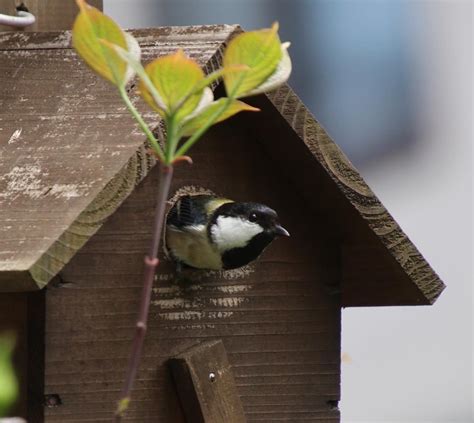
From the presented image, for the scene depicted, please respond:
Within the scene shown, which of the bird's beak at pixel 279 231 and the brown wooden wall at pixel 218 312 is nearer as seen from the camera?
the brown wooden wall at pixel 218 312

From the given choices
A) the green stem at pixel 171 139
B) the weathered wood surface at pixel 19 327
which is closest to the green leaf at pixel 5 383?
the green stem at pixel 171 139

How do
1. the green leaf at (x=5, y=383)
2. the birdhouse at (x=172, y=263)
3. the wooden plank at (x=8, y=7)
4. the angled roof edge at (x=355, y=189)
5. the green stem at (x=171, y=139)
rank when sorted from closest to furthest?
the green leaf at (x=5, y=383), the green stem at (x=171, y=139), the birdhouse at (x=172, y=263), the angled roof edge at (x=355, y=189), the wooden plank at (x=8, y=7)

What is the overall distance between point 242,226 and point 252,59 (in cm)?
92

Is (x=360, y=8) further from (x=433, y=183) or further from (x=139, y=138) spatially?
(x=139, y=138)

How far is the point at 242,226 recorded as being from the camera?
2045mm

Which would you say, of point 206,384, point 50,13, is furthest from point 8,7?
point 206,384

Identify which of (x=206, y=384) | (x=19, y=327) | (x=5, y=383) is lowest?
(x=206, y=384)

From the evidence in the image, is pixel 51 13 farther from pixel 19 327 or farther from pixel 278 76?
pixel 278 76

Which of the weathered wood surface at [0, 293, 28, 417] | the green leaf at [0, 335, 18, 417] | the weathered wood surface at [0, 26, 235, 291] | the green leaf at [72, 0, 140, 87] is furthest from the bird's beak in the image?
the green leaf at [0, 335, 18, 417]

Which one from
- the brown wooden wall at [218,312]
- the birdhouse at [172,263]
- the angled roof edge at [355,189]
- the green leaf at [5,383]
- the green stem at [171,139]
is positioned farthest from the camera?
the angled roof edge at [355,189]

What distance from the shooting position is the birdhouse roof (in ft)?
5.50

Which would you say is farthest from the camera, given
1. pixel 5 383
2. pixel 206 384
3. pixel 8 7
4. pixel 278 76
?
pixel 8 7

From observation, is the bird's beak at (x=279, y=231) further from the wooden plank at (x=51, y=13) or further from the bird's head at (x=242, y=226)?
the wooden plank at (x=51, y=13)

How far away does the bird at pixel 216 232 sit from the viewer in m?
2.04
